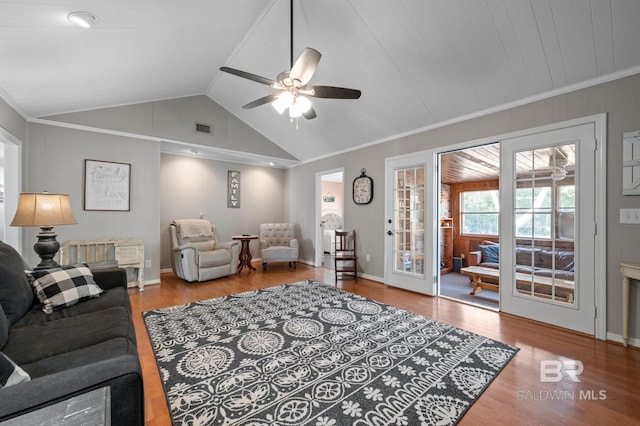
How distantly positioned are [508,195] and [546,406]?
2.19m

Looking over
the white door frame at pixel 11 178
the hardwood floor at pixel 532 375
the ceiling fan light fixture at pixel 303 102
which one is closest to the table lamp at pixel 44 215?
the hardwood floor at pixel 532 375

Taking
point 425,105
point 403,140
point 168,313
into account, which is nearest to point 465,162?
point 403,140

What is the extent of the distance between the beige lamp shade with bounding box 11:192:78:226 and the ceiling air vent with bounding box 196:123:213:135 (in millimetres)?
2677

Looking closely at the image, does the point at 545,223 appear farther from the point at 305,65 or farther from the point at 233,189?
the point at 233,189

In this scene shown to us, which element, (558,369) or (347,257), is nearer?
(558,369)

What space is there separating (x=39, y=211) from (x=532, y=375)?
4.28m

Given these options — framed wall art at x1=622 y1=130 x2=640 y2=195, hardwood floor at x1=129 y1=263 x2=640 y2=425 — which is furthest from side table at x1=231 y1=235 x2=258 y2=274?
framed wall art at x1=622 y1=130 x2=640 y2=195

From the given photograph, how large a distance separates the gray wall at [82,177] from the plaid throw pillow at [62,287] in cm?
213

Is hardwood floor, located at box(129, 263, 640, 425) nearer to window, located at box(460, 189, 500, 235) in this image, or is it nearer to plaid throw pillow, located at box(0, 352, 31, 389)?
plaid throw pillow, located at box(0, 352, 31, 389)

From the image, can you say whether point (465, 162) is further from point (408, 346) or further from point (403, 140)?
point (408, 346)

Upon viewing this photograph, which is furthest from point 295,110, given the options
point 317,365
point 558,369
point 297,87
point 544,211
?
point 558,369

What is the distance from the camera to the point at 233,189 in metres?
6.14

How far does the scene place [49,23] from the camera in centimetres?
208

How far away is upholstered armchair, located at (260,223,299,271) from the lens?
5.52 meters
